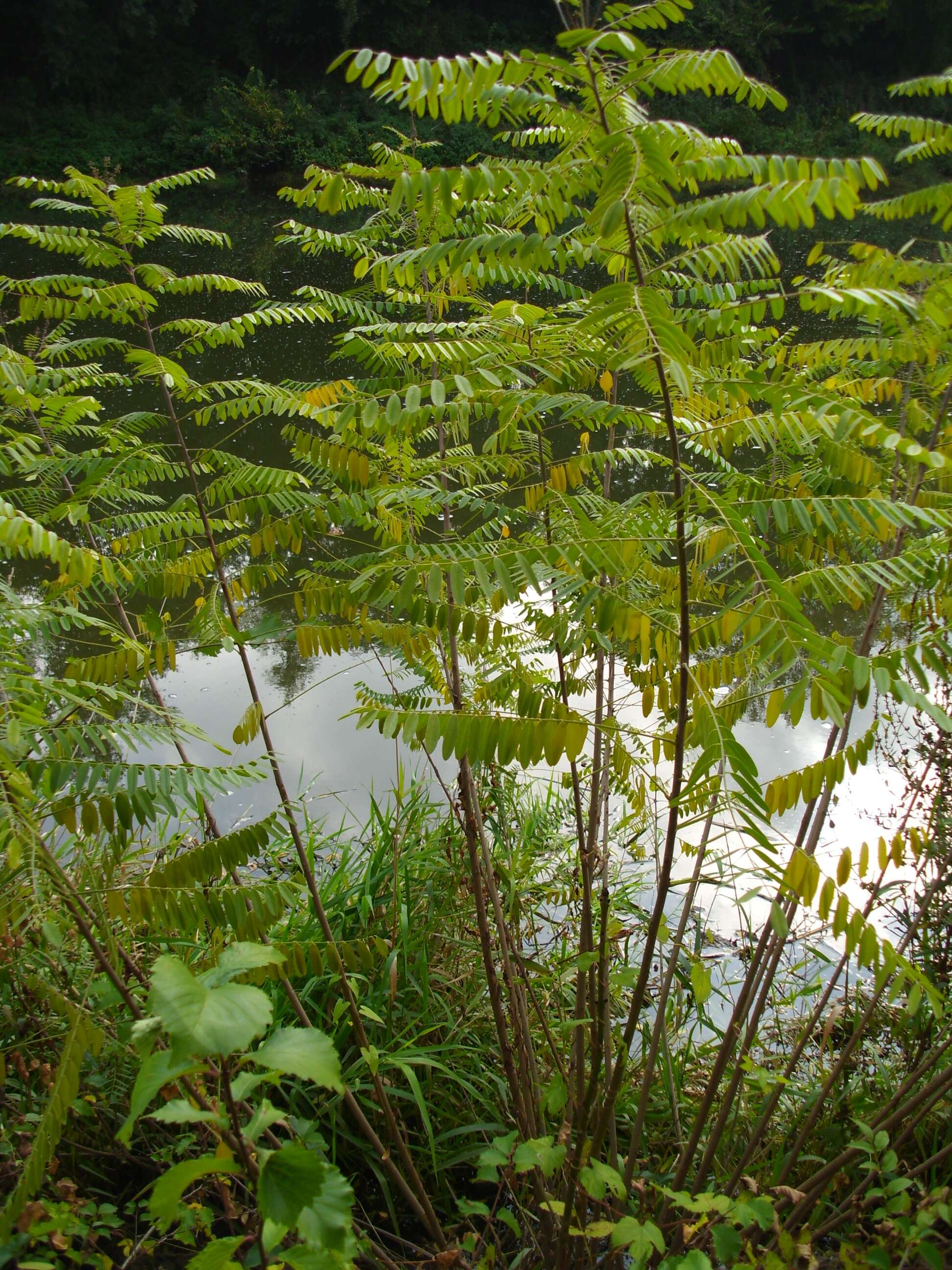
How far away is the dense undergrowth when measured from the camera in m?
1.11

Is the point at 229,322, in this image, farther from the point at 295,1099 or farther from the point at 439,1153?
the point at 439,1153

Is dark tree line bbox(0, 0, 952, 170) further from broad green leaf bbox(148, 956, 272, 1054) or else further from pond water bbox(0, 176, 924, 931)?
broad green leaf bbox(148, 956, 272, 1054)

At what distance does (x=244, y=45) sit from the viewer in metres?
28.6

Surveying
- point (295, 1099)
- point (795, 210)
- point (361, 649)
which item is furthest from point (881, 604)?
point (361, 649)

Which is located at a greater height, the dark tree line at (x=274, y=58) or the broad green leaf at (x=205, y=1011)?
the dark tree line at (x=274, y=58)

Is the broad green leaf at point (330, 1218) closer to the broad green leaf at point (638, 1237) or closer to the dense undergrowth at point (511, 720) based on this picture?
the dense undergrowth at point (511, 720)

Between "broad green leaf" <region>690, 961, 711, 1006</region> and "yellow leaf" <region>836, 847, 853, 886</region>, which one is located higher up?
"yellow leaf" <region>836, 847, 853, 886</region>

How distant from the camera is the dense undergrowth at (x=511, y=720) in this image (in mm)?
1113

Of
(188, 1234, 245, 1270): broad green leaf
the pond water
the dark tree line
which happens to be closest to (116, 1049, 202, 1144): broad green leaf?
(188, 1234, 245, 1270): broad green leaf

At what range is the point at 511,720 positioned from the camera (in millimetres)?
1210

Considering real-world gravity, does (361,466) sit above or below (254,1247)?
above

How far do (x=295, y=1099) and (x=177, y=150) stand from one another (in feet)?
85.1

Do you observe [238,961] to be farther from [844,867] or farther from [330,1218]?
[844,867]

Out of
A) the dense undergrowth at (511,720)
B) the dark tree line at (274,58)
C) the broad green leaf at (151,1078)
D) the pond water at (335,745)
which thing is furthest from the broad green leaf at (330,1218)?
the dark tree line at (274,58)
